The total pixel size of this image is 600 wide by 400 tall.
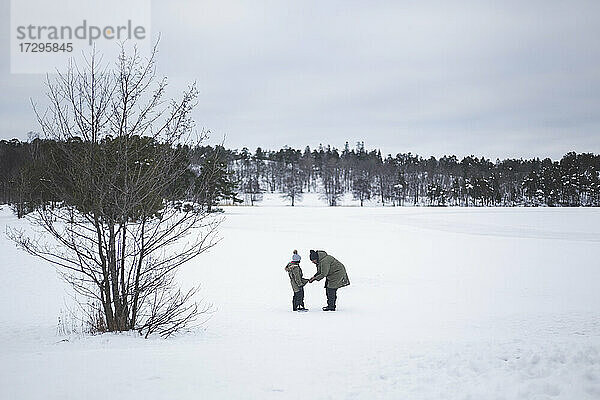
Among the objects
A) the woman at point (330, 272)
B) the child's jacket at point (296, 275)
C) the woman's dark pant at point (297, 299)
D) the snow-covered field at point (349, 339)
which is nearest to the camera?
the snow-covered field at point (349, 339)

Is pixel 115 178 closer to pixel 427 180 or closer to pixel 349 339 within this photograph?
pixel 349 339

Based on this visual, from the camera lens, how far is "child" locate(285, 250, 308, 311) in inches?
534

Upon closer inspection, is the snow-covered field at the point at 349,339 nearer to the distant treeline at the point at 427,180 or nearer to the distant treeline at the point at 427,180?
the distant treeline at the point at 427,180

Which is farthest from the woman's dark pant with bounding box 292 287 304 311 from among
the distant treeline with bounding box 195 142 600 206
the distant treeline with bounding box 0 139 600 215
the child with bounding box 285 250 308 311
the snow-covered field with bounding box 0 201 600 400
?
the distant treeline with bounding box 195 142 600 206

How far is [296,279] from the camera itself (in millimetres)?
13602

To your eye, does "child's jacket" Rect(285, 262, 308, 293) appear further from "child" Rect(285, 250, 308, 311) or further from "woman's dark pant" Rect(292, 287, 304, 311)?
"woman's dark pant" Rect(292, 287, 304, 311)

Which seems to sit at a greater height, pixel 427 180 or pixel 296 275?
pixel 427 180

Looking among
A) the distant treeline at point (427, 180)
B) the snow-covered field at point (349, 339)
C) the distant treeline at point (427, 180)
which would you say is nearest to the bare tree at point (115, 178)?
the snow-covered field at point (349, 339)

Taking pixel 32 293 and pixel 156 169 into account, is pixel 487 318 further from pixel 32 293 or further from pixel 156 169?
pixel 32 293

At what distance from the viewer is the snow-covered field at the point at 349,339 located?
6445 millimetres

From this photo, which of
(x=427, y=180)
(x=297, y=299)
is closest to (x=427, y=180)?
(x=427, y=180)

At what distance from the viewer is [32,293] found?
17.5 m

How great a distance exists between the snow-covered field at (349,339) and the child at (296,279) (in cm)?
46

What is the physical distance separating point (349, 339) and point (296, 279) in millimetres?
4214
